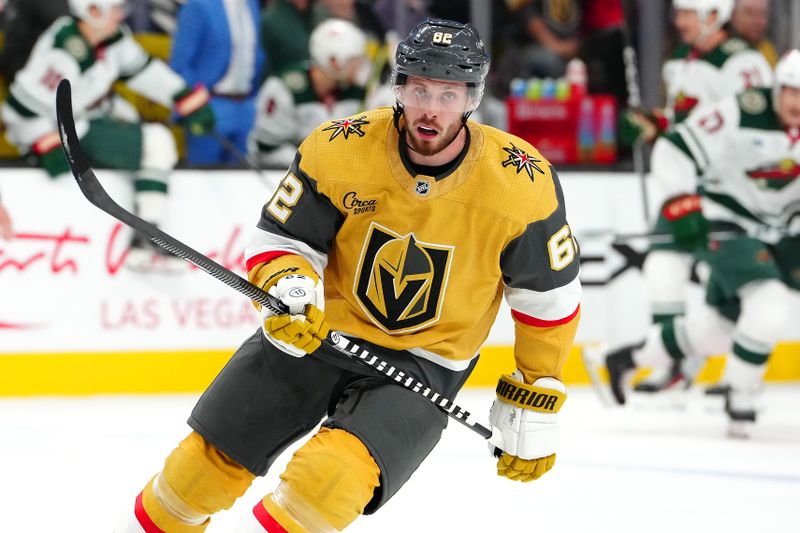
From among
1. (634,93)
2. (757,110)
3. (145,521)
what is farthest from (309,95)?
(145,521)

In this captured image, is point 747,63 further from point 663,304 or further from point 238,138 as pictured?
point 238,138

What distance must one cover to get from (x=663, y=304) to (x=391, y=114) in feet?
9.73

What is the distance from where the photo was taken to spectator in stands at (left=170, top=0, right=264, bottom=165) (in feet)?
18.7

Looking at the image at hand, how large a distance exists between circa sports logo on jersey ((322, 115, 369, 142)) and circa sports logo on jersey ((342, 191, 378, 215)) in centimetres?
13

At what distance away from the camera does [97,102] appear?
5453 millimetres

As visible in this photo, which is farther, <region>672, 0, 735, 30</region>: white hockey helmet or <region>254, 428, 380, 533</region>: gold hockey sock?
<region>672, 0, 735, 30</region>: white hockey helmet

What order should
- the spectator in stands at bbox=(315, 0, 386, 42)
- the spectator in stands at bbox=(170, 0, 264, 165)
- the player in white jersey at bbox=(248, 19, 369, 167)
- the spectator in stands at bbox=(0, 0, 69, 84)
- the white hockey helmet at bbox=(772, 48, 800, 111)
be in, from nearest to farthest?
the white hockey helmet at bbox=(772, 48, 800, 111) < the spectator in stands at bbox=(0, 0, 69, 84) < the spectator in stands at bbox=(170, 0, 264, 165) < the player in white jersey at bbox=(248, 19, 369, 167) < the spectator in stands at bbox=(315, 0, 386, 42)

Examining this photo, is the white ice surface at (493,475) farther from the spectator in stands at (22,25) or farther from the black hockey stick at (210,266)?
the spectator in stands at (22,25)

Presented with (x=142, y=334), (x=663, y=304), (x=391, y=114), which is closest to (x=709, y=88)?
(x=663, y=304)

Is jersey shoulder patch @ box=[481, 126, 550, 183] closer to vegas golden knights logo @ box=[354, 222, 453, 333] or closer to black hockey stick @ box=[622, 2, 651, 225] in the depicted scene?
vegas golden knights logo @ box=[354, 222, 453, 333]

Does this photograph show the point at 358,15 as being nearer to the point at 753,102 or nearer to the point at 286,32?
the point at 286,32

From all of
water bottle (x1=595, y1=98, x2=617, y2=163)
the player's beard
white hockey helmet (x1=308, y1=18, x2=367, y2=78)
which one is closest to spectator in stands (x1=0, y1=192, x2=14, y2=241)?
white hockey helmet (x1=308, y1=18, x2=367, y2=78)

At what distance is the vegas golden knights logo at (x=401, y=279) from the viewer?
98.0 inches

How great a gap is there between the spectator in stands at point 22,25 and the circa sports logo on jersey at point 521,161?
11.2 feet
